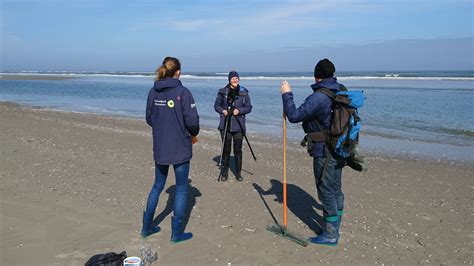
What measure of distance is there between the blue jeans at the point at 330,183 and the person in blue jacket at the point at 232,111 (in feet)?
9.82

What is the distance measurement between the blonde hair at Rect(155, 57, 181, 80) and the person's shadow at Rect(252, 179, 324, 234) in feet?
8.28

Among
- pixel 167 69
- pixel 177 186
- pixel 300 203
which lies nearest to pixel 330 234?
pixel 300 203

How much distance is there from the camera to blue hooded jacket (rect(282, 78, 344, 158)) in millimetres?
4488

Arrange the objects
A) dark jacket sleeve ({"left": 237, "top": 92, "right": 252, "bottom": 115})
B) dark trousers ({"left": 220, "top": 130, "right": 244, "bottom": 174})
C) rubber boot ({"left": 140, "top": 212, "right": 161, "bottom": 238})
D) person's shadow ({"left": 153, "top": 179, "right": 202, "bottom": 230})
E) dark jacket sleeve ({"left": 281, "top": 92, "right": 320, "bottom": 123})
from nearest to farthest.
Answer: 1. dark jacket sleeve ({"left": 281, "top": 92, "right": 320, "bottom": 123})
2. rubber boot ({"left": 140, "top": 212, "right": 161, "bottom": 238})
3. person's shadow ({"left": 153, "top": 179, "right": 202, "bottom": 230})
4. dark jacket sleeve ({"left": 237, "top": 92, "right": 252, "bottom": 115})
5. dark trousers ({"left": 220, "top": 130, "right": 244, "bottom": 174})

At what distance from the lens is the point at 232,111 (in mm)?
7438

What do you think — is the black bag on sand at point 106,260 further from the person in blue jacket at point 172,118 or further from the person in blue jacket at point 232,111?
the person in blue jacket at point 232,111

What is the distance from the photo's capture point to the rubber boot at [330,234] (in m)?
4.86

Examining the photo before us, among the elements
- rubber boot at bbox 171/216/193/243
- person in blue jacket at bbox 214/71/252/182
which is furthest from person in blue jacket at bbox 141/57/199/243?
person in blue jacket at bbox 214/71/252/182

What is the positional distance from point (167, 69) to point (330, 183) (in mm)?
2214

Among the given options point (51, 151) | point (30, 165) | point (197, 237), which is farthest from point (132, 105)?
point (197, 237)

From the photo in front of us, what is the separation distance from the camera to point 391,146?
38.2 ft

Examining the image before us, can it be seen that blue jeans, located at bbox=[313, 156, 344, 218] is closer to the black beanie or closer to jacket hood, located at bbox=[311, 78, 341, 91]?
jacket hood, located at bbox=[311, 78, 341, 91]

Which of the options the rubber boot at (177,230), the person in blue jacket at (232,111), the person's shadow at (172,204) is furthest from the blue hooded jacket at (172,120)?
the person in blue jacket at (232,111)

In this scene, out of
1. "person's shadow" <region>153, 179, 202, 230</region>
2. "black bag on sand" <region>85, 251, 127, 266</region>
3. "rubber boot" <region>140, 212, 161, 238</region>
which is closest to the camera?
"black bag on sand" <region>85, 251, 127, 266</region>
